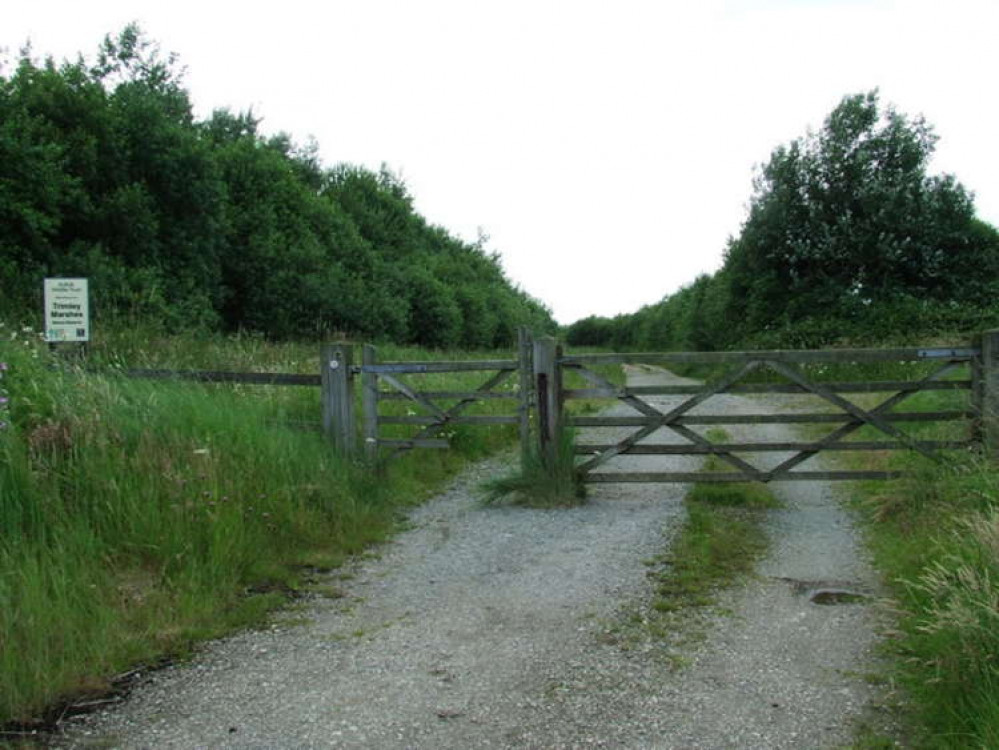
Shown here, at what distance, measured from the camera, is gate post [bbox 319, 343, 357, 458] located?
8805 millimetres

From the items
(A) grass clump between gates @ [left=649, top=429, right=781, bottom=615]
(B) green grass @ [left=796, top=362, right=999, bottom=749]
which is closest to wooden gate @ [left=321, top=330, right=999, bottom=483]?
(A) grass clump between gates @ [left=649, top=429, right=781, bottom=615]

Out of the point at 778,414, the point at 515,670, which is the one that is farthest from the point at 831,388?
the point at 515,670

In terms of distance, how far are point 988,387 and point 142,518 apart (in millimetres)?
7689

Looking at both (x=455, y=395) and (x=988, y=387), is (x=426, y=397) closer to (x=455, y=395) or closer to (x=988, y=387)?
(x=455, y=395)

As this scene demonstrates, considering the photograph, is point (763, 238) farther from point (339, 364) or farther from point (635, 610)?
point (635, 610)

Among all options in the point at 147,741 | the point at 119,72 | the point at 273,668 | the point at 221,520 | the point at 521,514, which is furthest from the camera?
the point at 119,72

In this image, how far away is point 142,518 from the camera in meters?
5.34

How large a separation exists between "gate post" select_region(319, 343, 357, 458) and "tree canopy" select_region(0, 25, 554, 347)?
717 centimetres

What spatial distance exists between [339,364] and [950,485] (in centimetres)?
607

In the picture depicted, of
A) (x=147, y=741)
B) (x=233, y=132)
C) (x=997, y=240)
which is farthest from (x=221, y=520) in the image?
(x=233, y=132)

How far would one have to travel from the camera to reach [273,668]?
4.23 meters

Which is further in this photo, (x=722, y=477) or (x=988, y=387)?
(x=722, y=477)

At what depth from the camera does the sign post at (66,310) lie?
938 cm

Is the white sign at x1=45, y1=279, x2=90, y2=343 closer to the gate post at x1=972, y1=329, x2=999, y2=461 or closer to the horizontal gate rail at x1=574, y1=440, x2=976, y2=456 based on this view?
the horizontal gate rail at x1=574, y1=440, x2=976, y2=456
